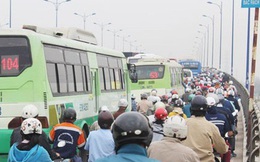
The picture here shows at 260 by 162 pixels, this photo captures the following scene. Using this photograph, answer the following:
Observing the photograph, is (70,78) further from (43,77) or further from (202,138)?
(202,138)

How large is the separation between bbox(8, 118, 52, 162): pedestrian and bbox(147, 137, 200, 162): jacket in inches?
56.4

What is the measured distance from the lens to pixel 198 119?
6.66 m

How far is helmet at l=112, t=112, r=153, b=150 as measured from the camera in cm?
343

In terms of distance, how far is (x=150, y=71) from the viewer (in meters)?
28.4

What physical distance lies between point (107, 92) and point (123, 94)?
2.26 metres

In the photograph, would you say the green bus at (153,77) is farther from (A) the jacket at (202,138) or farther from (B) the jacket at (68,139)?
(A) the jacket at (202,138)

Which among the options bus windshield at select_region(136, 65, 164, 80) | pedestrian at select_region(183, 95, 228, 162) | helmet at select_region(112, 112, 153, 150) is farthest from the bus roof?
bus windshield at select_region(136, 65, 164, 80)

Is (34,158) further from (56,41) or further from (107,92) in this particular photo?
(107,92)

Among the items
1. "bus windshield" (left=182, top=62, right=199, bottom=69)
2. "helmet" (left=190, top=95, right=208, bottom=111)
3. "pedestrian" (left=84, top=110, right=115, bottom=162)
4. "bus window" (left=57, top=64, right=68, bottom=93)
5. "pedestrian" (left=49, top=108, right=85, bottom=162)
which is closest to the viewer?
"helmet" (left=190, top=95, right=208, bottom=111)

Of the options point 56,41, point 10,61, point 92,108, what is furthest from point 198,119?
point 92,108

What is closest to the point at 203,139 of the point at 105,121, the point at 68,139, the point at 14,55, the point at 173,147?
the point at 105,121

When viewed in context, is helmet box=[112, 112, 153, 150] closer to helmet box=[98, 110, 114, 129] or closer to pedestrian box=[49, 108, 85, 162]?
helmet box=[98, 110, 114, 129]

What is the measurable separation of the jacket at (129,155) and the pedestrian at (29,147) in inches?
99.8

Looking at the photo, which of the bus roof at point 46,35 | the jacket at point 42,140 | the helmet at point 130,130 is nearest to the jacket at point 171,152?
the helmet at point 130,130
